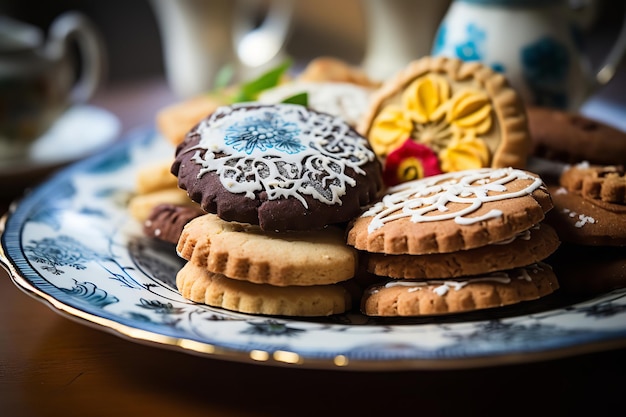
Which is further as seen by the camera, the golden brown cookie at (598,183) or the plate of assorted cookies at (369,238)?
the golden brown cookie at (598,183)

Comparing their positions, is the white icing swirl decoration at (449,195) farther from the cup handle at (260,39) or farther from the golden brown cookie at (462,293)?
the cup handle at (260,39)

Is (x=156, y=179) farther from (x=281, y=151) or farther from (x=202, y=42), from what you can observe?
(x=202, y=42)

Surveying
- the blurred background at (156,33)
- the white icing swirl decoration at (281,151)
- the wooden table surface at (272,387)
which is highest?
the white icing swirl decoration at (281,151)

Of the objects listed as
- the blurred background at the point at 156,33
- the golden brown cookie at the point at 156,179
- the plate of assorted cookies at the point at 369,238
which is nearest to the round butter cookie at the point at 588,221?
the plate of assorted cookies at the point at 369,238

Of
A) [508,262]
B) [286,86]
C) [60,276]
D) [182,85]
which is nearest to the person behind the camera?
[508,262]

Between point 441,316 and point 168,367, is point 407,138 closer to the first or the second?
point 441,316

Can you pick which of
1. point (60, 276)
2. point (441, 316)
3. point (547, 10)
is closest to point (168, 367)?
point (60, 276)
